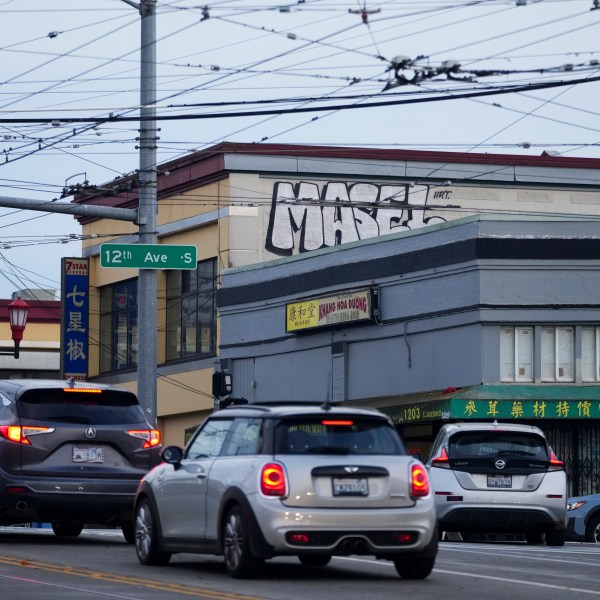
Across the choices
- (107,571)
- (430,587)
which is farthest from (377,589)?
(107,571)

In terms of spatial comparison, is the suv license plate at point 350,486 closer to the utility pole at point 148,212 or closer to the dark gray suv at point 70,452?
the dark gray suv at point 70,452

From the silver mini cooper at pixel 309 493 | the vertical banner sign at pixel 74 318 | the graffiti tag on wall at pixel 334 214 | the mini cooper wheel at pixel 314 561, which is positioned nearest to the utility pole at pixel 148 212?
the mini cooper wheel at pixel 314 561

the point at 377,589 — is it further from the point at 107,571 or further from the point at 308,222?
the point at 308,222

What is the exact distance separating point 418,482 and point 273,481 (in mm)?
1259

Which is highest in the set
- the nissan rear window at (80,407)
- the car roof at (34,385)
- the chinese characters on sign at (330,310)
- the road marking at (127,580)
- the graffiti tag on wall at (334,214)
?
the graffiti tag on wall at (334,214)

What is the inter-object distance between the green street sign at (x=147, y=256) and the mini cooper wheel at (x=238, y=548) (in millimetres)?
12566

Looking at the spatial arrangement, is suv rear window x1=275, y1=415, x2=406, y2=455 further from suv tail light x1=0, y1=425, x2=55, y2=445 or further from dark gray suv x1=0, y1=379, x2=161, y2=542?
suv tail light x1=0, y1=425, x2=55, y2=445

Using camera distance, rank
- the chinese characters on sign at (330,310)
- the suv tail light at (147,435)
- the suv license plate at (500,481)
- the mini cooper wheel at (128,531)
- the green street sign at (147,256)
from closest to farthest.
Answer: the suv tail light at (147,435)
the mini cooper wheel at (128,531)
the suv license plate at (500,481)
the green street sign at (147,256)
the chinese characters on sign at (330,310)

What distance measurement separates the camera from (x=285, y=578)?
13.5 metres

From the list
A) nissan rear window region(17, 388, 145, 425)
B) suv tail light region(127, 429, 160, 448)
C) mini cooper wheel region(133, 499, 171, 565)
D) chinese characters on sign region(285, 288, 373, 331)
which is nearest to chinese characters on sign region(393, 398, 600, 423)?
chinese characters on sign region(285, 288, 373, 331)

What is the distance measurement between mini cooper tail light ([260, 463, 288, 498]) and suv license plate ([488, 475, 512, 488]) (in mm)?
7948

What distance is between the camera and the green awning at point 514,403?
33.2 meters

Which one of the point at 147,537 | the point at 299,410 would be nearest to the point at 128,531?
the point at 147,537

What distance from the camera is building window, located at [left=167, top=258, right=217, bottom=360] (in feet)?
153
